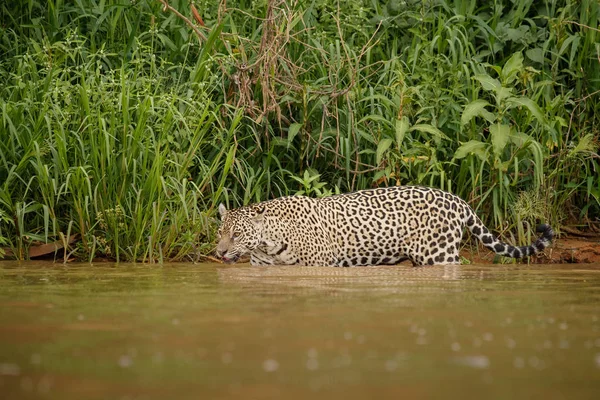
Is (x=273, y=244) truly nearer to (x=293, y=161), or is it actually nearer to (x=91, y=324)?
(x=293, y=161)

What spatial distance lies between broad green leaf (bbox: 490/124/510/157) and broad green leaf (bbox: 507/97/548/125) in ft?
0.75

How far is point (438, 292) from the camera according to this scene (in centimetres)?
543

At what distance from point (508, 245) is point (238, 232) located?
7.20 feet

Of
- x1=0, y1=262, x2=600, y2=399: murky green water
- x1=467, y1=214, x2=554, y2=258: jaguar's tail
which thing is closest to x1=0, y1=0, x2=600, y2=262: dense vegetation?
x1=467, y1=214, x2=554, y2=258: jaguar's tail

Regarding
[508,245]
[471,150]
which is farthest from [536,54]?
[508,245]

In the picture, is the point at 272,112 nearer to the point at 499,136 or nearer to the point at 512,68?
the point at 499,136

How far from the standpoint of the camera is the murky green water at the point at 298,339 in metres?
2.87

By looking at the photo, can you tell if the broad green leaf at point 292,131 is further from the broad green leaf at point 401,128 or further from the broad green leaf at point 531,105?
the broad green leaf at point 531,105

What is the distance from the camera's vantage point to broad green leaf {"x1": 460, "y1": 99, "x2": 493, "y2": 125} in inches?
352

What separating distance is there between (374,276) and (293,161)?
3.09 meters

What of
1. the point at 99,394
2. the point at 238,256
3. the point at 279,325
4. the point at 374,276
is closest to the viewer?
the point at 99,394

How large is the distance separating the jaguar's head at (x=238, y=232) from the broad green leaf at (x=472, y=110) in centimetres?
199

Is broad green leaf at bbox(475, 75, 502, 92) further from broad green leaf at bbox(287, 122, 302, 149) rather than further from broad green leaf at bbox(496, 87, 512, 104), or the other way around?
broad green leaf at bbox(287, 122, 302, 149)

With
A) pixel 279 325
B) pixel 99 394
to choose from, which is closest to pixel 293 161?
pixel 279 325
